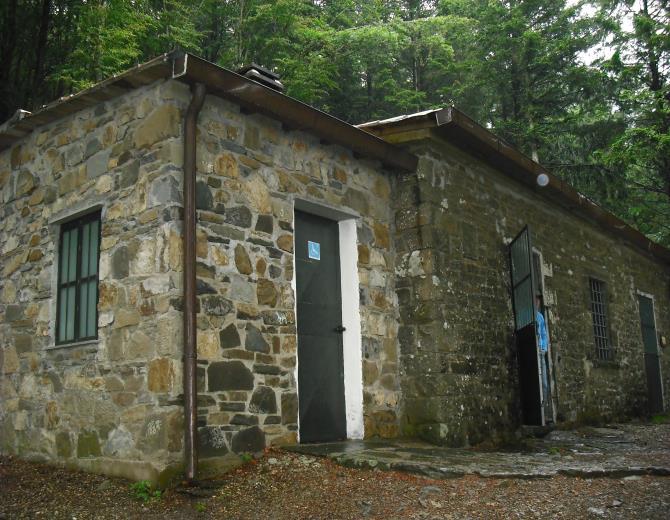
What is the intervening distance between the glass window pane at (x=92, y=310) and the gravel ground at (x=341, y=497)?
1233 mm

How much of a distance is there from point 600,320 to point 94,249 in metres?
9.07

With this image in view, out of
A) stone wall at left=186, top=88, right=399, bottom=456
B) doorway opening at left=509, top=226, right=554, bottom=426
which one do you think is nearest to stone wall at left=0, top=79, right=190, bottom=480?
stone wall at left=186, top=88, right=399, bottom=456

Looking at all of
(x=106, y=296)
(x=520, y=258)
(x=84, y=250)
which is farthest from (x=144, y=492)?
(x=520, y=258)

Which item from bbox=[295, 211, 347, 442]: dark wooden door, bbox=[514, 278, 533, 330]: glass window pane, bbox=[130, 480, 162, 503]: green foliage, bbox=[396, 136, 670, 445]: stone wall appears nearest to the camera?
bbox=[130, 480, 162, 503]: green foliage

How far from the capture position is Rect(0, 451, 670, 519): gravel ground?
14.5 feet

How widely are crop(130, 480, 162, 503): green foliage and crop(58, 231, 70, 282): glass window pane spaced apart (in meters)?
2.27

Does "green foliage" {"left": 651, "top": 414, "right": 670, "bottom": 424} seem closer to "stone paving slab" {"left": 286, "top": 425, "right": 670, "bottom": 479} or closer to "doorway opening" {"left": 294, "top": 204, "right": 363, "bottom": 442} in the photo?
"stone paving slab" {"left": 286, "top": 425, "right": 670, "bottom": 479}

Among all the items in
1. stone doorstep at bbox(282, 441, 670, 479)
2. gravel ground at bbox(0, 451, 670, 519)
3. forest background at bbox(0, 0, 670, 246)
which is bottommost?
gravel ground at bbox(0, 451, 670, 519)

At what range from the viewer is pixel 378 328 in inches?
283

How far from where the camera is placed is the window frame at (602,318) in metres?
11.5

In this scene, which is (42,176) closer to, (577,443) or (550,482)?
(550,482)

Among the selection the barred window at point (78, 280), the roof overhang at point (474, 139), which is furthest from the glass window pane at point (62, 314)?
the roof overhang at point (474, 139)

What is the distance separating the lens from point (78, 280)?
20.2 feet

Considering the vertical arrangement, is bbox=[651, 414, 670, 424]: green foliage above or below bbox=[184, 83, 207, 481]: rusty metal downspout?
below
